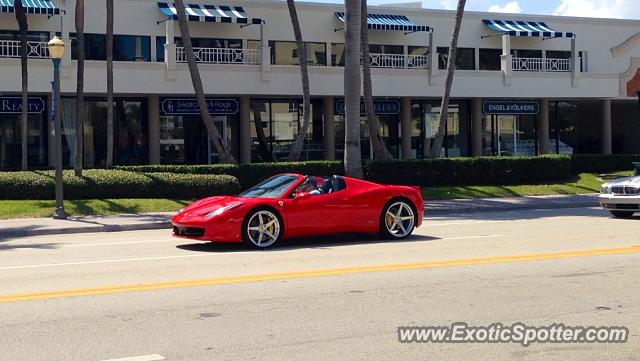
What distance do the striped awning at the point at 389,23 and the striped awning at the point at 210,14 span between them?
16.6ft

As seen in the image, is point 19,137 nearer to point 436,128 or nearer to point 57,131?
point 57,131

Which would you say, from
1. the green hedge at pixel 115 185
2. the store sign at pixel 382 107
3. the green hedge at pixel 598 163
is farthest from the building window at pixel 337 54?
the green hedge at pixel 115 185

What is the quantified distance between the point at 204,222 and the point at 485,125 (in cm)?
2996

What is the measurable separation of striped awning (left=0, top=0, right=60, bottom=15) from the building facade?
5 cm

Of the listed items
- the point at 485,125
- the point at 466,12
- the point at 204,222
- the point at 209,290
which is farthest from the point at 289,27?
the point at 209,290

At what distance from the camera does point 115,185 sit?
22812mm

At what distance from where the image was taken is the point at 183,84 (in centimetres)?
3045

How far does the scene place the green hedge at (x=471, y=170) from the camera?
28.0 metres

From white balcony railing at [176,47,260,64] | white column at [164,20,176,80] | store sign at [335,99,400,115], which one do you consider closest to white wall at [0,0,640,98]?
white column at [164,20,176,80]


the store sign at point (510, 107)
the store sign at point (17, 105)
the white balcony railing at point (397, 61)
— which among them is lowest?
the store sign at point (17, 105)

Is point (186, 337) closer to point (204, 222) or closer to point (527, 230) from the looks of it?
point (204, 222)

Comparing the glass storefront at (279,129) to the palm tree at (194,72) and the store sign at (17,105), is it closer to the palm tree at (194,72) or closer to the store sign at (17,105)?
the palm tree at (194,72)

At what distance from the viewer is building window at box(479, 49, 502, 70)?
3918cm

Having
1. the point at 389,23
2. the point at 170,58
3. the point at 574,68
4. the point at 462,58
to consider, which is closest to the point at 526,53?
the point at 574,68
